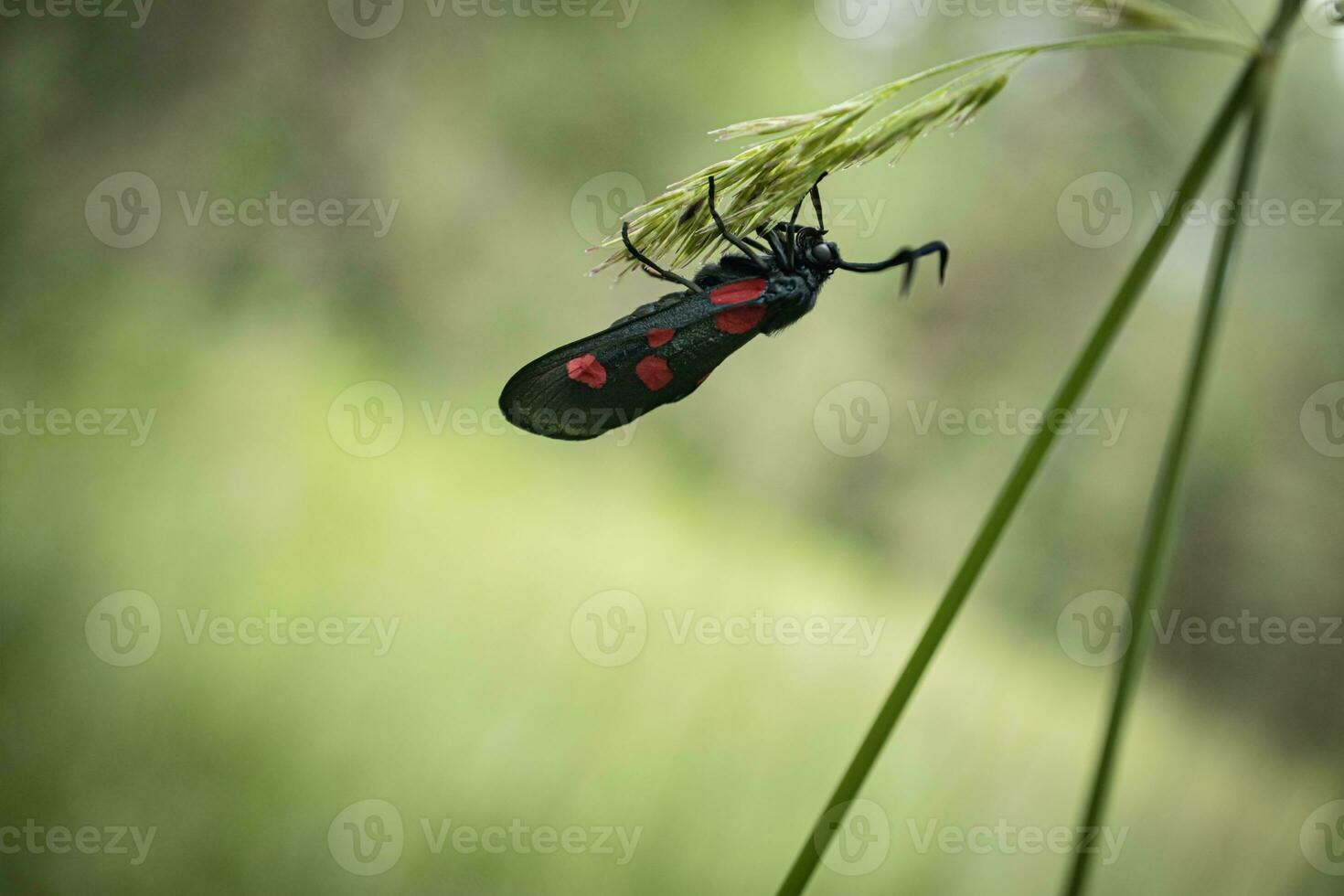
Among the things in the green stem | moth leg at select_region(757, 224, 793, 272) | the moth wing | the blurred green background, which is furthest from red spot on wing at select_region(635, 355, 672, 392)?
the blurred green background

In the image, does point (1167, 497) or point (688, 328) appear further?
point (688, 328)

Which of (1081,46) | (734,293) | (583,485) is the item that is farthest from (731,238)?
(583,485)

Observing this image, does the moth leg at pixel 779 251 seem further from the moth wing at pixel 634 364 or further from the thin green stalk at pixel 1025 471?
the thin green stalk at pixel 1025 471

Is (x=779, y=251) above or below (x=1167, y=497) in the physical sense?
above

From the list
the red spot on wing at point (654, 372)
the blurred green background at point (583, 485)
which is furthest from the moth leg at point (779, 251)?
the blurred green background at point (583, 485)

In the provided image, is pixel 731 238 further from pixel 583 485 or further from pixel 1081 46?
pixel 583 485

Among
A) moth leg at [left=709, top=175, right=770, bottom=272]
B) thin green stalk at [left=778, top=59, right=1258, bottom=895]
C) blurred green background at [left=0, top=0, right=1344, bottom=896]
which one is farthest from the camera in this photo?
blurred green background at [left=0, top=0, right=1344, bottom=896]

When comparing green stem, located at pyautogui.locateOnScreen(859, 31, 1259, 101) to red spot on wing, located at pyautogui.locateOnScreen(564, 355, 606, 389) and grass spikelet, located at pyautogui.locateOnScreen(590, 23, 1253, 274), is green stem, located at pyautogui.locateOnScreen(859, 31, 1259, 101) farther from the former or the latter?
red spot on wing, located at pyautogui.locateOnScreen(564, 355, 606, 389)

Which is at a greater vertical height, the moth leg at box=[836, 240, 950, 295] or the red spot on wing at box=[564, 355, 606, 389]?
the moth leg at box=[836, 240, 950, 295]
